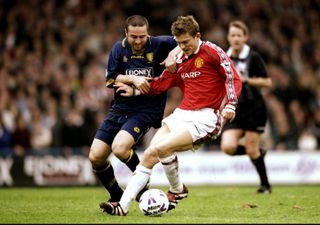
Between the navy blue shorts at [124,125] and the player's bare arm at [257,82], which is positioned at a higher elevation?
the player's bare arm at [257,82]

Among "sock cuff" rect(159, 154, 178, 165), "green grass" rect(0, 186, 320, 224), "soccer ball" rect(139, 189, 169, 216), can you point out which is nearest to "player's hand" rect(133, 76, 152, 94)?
"sock cuff" rect(159, 154, 178, 165)

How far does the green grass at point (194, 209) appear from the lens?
877 cm

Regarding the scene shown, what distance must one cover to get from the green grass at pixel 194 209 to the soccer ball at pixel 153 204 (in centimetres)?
9

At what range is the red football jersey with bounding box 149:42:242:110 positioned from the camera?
9789 mm

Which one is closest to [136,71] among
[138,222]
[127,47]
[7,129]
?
[127,47]

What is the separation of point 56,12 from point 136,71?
527 inches

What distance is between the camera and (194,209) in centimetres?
1055

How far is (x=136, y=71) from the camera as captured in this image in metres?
10.5

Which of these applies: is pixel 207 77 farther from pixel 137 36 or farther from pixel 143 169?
pixel 143 169

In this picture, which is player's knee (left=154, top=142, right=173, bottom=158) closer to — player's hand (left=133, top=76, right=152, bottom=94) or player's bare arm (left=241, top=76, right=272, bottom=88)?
player's hand (left=133, top=76, right=152, bottom=94)

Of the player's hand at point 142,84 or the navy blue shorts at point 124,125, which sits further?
the navy blue shorts at point 124,125

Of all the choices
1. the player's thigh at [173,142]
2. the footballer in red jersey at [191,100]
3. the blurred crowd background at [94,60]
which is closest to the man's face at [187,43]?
the footballer in red jersey at [191,100]

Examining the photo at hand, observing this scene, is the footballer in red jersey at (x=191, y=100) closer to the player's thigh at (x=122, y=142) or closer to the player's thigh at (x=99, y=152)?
the player's thigh at (x=122, y=142)

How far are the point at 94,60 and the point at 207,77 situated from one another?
39.5ft
